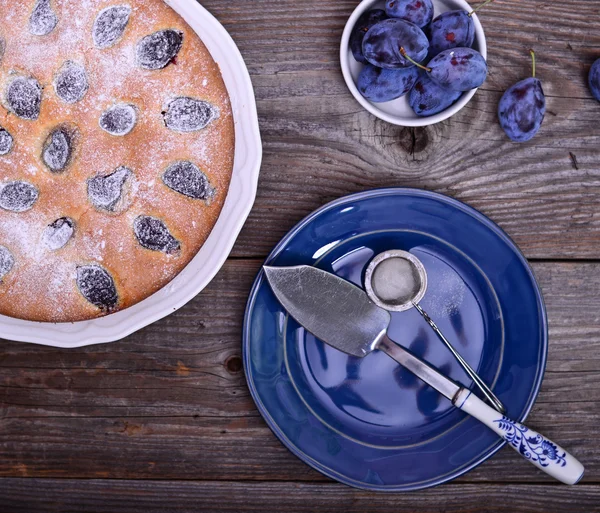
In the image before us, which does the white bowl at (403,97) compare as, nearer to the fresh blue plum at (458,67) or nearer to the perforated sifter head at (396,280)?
the fresh blue plum at (458,67)

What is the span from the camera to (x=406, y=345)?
99cm

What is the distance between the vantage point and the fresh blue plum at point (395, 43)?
0.82 meters

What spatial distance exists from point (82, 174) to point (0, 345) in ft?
1.42

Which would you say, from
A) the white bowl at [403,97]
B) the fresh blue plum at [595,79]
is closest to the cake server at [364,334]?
the white bowl at [403,97]

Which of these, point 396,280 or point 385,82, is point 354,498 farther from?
point 385,82

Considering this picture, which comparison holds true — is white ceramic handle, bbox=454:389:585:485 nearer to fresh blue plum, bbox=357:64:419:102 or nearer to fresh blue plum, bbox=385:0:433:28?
fresh blue plum, bbox=357:64:419:102

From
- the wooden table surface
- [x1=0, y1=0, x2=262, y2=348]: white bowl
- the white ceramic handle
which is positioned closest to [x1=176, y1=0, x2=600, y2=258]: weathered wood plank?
the wooden table surface

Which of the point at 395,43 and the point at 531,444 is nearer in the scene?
the point at 395,43

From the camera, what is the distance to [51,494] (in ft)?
3.59

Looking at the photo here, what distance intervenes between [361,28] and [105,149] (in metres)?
0.46

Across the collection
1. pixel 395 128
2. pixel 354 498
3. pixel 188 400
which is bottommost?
pixel 354 498

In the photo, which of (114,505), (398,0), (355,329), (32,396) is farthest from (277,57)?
(114,505)

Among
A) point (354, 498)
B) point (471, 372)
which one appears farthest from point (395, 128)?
point (354, 498)

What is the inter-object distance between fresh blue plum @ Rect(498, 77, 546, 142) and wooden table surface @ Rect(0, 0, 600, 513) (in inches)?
1.9
